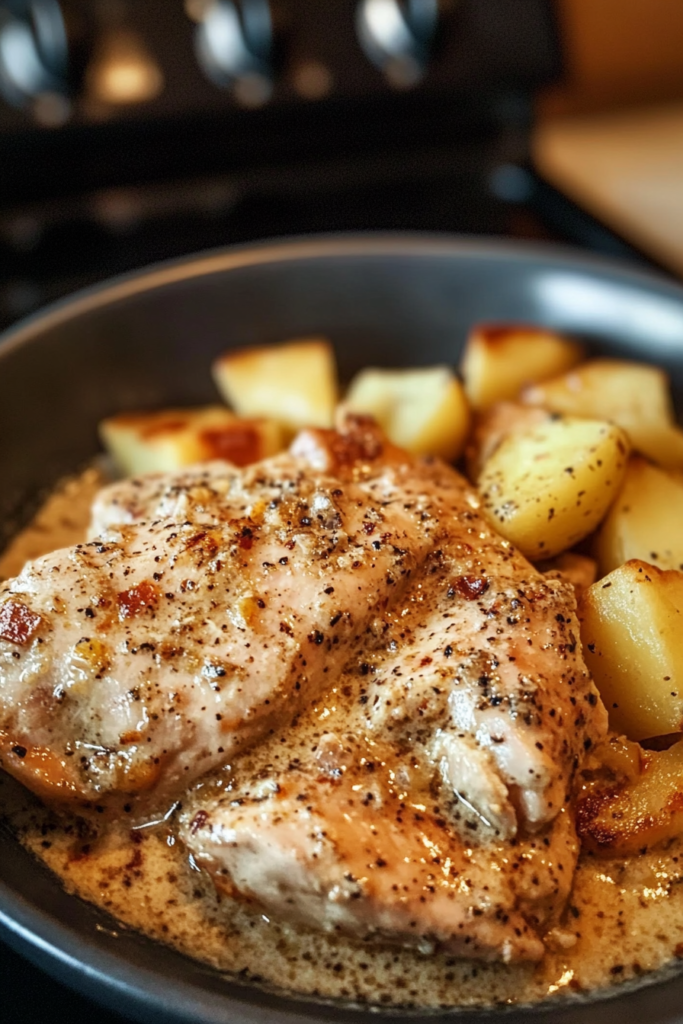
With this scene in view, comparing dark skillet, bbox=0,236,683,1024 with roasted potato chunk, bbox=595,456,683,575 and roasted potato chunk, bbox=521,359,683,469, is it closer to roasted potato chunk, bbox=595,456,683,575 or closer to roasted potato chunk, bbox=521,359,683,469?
roasted potato chunk, bbox=521,359,683,469

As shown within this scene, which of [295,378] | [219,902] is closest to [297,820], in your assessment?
[219,902]

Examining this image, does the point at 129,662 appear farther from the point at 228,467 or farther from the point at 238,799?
the point at 228,467

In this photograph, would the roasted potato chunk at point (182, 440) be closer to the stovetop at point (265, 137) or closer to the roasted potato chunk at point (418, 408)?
the roasted potato chunk at point (418, 408)

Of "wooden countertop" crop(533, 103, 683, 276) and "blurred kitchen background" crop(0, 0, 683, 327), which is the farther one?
"wooden countertop" crop(533, 103, 683, 276)

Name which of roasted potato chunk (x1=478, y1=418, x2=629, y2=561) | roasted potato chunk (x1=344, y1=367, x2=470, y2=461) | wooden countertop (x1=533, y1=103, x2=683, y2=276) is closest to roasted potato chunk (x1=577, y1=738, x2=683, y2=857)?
roasted potato chunk (x1=478, y1=418, x2=629, y2=561)

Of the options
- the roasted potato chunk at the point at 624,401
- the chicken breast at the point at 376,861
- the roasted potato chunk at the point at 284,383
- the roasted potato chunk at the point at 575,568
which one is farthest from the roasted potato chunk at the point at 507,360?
the chicken breast at the point at 376,861

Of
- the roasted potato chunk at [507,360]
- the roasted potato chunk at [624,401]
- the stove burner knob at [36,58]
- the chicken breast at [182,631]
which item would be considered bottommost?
the roasted potato chunk at [624,401]
